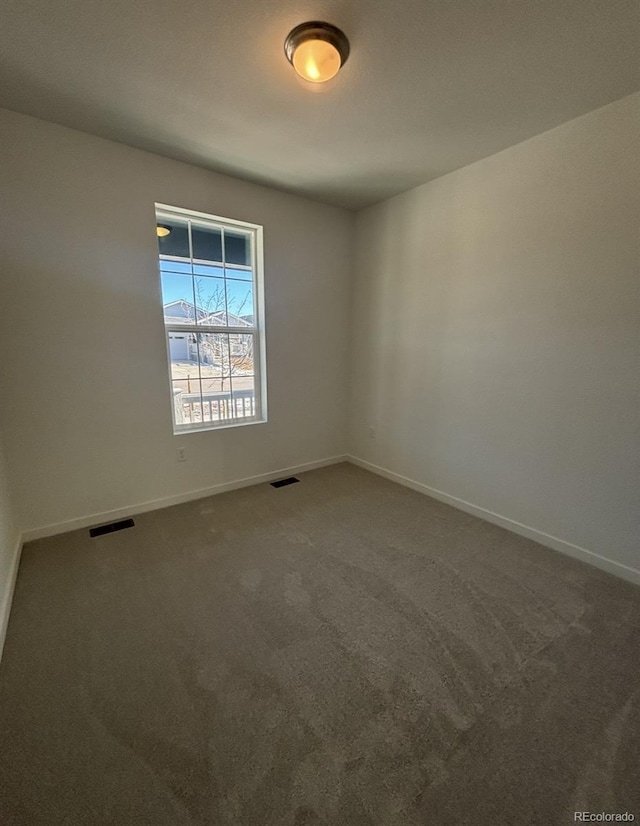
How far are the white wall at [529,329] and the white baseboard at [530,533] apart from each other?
0.04 metres

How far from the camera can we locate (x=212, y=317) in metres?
2.94

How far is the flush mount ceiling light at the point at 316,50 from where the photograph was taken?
141 centimetres

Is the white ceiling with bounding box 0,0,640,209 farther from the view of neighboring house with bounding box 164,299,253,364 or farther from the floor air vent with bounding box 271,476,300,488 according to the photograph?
the floor air vent with bounding box 271,476,300,488

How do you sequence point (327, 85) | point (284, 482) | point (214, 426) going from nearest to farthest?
point (327, 85), point (214, 426), point (284, 482)

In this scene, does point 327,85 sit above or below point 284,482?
above

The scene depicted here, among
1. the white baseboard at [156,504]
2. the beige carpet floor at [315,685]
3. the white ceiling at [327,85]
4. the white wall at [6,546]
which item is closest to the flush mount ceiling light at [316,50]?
the white ceiling at [327,85]

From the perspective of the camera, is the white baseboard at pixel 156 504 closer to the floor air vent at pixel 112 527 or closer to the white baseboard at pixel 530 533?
the floor air vent at pixel 112 527

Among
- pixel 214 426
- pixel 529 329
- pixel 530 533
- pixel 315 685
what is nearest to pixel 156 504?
pixel 214 426

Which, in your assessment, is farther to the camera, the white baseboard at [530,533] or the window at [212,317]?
the window at [212,317]

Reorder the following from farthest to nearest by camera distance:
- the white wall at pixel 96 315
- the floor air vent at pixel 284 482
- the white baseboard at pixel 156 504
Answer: the floor air vent at pixel 284 482 < the white baseboard at pixel 156 504 < the white wall at pixel 96 315

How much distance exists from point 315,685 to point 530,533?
1851 millimetres

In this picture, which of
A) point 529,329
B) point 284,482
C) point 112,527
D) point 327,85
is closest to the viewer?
point 327,85

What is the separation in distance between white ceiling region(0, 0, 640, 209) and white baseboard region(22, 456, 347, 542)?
8.43ft

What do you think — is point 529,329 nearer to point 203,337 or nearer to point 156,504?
point 203,337
